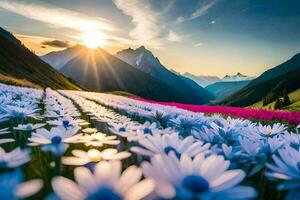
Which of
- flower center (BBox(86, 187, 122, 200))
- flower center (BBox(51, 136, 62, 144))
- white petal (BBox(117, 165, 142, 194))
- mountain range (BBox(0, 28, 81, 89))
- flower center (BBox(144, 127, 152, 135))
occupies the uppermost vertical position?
mountain range (BBox(0, 28, 81, 89))

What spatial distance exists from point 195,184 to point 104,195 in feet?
0.82

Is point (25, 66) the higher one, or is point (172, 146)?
point (25, 66)

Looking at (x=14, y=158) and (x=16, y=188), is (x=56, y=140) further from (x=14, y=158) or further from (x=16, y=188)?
(x=16, y=188)

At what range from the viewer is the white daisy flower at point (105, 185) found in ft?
2.68

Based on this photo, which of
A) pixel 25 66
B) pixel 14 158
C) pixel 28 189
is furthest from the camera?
pixel 25 66

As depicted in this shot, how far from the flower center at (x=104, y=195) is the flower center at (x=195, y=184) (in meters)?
0.19

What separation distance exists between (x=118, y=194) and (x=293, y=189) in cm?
54

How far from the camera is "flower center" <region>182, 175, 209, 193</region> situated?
0.94 metres

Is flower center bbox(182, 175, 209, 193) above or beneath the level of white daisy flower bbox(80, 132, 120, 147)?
above

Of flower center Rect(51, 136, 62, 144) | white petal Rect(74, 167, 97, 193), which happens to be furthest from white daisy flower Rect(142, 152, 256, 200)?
flower center Rect(51, 136, 62, 144)

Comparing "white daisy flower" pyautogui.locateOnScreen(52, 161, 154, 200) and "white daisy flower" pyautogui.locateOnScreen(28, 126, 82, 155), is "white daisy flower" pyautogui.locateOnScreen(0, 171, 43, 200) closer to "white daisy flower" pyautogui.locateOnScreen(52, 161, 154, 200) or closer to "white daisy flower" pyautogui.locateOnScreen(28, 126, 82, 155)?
"white daisy flower" pyautogui.locateOnScreen(52, 161, 154, 200)

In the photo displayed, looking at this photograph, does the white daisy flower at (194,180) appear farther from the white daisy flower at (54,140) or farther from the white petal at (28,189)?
the white daisy flower at (54,140)

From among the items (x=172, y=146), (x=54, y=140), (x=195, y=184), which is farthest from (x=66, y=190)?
(x=54, y=140)

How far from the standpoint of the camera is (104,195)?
2.87 feet
